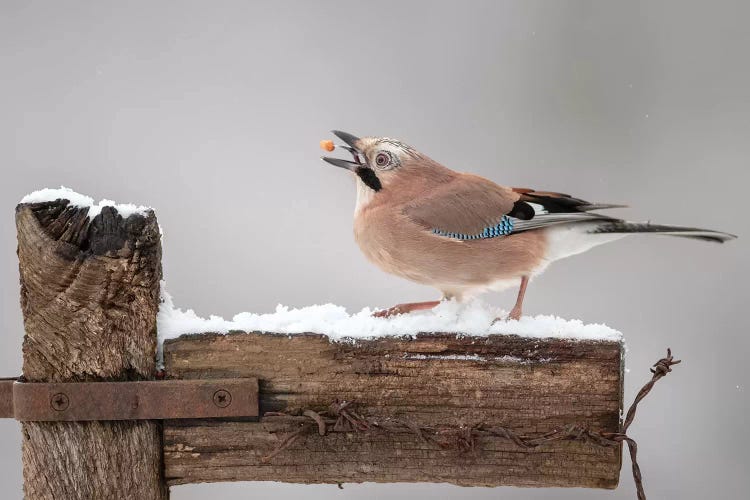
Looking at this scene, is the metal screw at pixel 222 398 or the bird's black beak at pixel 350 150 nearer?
the metal screw at pixel 222 398

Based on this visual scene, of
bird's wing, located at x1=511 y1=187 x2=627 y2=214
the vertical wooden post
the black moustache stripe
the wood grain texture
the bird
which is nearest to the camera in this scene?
the vertical wooden post

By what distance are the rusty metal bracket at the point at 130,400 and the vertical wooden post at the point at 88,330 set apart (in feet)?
0.15

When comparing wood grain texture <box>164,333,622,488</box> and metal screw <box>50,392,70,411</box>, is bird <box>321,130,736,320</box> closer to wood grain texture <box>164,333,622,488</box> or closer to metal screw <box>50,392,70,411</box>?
wood grain texture <box>164,333,622,488</box>

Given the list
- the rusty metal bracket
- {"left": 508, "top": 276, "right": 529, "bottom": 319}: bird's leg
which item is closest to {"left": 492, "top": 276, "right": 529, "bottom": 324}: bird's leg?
{"left": 508, "top": 276, "right": 529, "bottom": 319}: bird's leg

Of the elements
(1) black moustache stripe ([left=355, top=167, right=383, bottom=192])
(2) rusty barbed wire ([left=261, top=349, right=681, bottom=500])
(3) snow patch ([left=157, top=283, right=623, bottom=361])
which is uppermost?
(1) black moustache stripe ([left=355, top=167, right=383, bottom=192])

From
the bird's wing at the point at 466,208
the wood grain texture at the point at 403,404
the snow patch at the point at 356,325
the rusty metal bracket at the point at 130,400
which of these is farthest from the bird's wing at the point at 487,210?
the rusty metal bracket at the point at 130,400

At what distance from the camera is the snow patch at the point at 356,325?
2.80m

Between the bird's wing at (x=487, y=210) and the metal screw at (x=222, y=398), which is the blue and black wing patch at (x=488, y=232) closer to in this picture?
the bird's wing at (x=487, y=210)

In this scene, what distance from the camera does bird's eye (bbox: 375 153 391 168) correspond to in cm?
413

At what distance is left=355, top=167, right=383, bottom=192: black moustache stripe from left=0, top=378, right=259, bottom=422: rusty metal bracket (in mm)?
1609

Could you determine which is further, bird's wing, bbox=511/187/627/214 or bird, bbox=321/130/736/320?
bird's wing, bbox=511/187/627/214

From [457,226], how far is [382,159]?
51 cm

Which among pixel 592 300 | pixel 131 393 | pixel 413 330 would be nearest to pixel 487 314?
pixel 413 330

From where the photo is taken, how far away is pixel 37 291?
268cm
